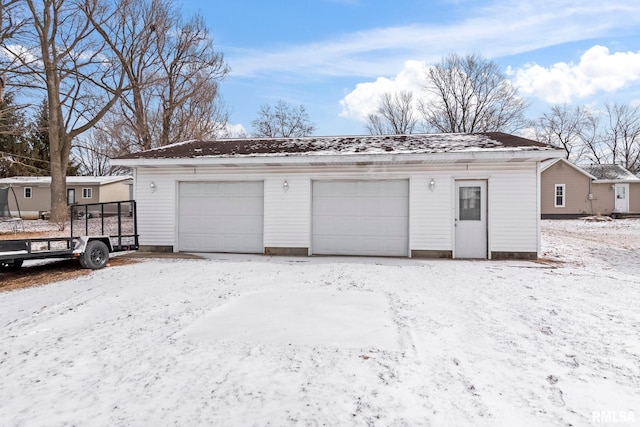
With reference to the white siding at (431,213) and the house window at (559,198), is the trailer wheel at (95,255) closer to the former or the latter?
the white siding at (431,213)

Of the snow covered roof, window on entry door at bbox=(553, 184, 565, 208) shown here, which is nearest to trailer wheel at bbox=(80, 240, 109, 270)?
window on entry door at bbox=(553, 184, 565, 208)

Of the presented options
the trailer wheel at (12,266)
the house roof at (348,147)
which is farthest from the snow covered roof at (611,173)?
the trailer wheel at (12,266)

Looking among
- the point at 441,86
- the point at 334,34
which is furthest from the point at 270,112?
the point at 334,34

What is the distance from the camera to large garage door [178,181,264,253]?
9.91 m

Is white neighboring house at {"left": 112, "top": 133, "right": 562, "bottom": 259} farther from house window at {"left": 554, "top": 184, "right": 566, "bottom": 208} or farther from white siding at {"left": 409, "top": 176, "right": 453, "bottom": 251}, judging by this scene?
house window at {"left": 554, "top": 184, "right": 566, "bottom": 208}

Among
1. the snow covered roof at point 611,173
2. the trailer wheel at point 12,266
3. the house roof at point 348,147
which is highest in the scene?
the snow covered roof at point 611,173

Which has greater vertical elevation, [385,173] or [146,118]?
[146,118]

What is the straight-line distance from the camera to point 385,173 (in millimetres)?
9328

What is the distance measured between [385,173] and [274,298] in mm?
5183

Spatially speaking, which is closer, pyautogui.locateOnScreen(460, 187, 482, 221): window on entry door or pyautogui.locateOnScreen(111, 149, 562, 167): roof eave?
pyautogui.locateOnScreen(111, 149, 562, 167): roof eave

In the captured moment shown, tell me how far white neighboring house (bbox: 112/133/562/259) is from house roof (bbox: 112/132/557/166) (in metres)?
0.03

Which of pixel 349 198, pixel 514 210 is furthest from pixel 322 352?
pixel 514 210

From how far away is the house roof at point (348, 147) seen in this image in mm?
8797

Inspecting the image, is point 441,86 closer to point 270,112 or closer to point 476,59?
point 476,59
